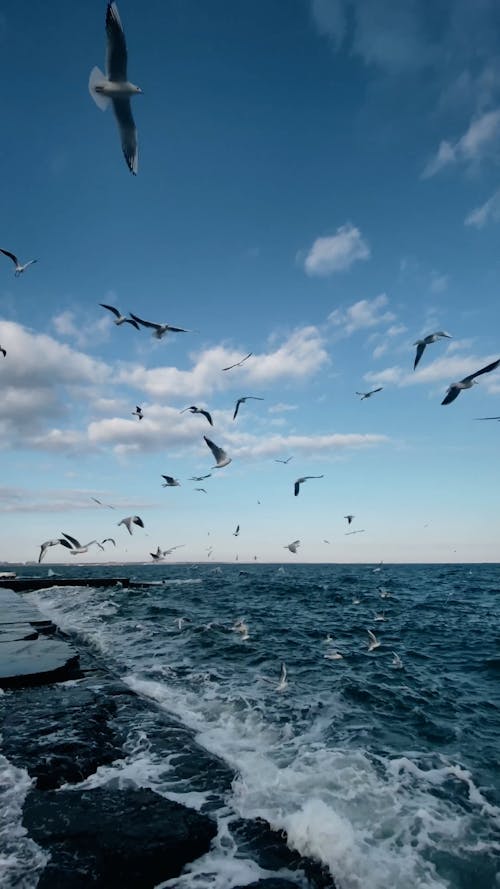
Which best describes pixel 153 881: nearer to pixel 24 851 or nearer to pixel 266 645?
pixel 24 851

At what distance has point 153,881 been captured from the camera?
3998mm

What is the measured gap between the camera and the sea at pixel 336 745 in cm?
481

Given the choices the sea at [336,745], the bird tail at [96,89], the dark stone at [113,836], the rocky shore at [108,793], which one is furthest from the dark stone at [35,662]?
the bird tail at [96,89]

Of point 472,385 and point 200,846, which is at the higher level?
point 472,385

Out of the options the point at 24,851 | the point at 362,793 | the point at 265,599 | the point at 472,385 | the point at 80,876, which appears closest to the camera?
the point at 80,876

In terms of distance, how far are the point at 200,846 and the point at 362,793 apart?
102 inches

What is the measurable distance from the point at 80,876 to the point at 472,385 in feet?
31.1

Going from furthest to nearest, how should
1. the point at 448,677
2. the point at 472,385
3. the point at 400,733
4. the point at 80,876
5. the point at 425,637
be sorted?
the point at 425,637 → the point at 448,677 → the point at 472,385 → the point at 400,733 → the point at 80,876

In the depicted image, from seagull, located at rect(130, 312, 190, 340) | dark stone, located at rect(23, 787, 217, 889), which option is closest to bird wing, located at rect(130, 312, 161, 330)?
seagull, located at rect(130, 312, 190, 340)

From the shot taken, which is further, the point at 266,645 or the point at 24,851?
the point at 266,645

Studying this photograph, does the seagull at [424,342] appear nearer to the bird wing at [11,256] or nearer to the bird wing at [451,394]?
the bird wing at [451,394]

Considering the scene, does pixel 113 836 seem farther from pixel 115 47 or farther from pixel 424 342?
pixel 424 342

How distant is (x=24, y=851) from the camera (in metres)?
4.23

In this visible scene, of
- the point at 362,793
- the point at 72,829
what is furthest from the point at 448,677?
the point at 72,829
